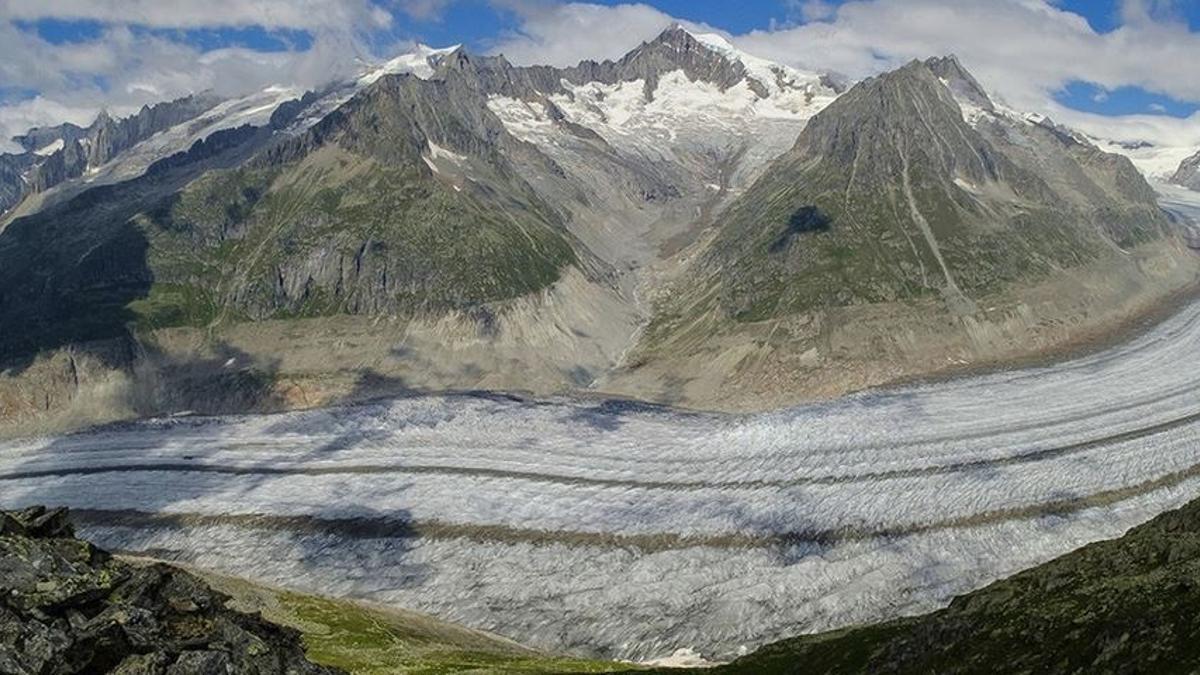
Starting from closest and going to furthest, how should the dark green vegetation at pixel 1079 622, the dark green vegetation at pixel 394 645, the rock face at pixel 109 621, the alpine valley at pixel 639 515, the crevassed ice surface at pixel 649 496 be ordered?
the dark green vegetation at pixel 1079 622 < the rock face at pixel 109 621 < the alpine valley at pixel 639 515 < the dark green vegetation at pixel 394 645 < the crevassed ice surface at pixel 649 496

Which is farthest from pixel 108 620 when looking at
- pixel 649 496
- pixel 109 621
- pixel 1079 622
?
pixel 649 496

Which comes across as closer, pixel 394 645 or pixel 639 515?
pixel 394 645

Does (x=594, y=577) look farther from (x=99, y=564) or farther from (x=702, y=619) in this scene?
(x=99, y=564)

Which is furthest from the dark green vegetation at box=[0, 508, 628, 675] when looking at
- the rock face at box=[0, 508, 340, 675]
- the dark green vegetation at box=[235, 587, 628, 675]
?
the dark green vegetation at box=[235, 587, 628, 675]

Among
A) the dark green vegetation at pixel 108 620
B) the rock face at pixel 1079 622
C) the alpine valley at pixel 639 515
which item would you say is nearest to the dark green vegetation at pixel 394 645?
the alpine valley at pixel 639 515

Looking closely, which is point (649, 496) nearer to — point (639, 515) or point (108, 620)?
point (639, 515)

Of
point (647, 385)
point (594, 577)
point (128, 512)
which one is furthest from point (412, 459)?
point (647, 385)

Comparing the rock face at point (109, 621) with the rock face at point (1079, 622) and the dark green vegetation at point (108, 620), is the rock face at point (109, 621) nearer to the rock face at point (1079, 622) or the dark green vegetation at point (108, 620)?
the dark green vegetation at point (108, 620)
